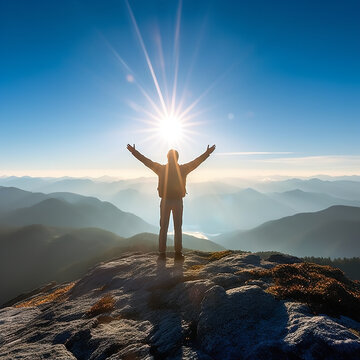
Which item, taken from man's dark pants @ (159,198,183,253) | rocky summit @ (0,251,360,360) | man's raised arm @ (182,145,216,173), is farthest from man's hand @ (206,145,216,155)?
rocky summit @ (0,251,360,360)

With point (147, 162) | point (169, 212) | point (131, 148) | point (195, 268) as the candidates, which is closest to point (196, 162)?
point (147, 162)

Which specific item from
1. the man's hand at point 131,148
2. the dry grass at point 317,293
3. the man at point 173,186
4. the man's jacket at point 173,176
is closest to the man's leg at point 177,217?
the man at point 173,186

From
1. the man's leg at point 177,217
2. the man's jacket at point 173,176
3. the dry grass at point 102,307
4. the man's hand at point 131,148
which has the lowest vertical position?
the dry grass at point 102,307

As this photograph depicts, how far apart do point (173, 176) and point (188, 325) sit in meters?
8.04

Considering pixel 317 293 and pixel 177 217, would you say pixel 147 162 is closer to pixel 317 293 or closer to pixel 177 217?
pixel 177 217

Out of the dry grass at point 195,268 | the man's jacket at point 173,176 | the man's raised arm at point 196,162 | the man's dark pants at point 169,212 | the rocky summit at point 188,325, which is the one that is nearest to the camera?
the rocky summit at point 188,325

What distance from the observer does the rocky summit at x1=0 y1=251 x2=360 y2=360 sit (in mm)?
5578

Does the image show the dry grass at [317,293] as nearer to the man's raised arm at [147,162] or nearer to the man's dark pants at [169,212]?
the man's dark pants at [169,212]

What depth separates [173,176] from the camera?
1382 cm

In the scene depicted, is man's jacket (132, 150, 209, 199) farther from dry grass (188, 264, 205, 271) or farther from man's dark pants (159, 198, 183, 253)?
dry grass (188, 264, 205, 271)

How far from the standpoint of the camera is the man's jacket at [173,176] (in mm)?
13797

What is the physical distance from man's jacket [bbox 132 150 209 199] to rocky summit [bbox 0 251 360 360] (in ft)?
14.0

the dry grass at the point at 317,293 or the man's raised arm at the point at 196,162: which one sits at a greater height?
the man's raised arm at the point at 196,162

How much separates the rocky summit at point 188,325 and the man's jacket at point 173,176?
4.25 m
